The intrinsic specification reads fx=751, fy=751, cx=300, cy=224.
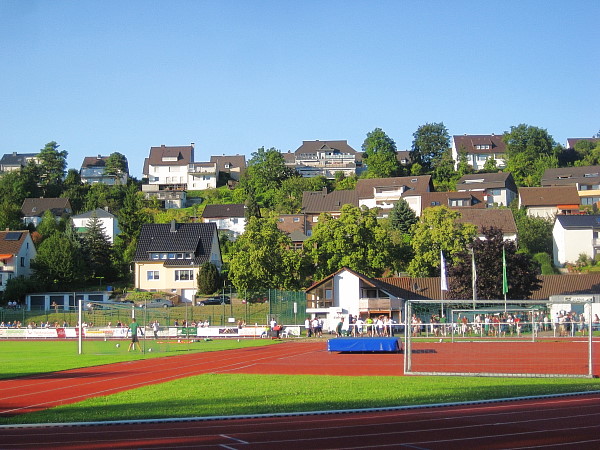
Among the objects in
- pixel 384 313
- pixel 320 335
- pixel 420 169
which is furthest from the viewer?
pixel 420 169

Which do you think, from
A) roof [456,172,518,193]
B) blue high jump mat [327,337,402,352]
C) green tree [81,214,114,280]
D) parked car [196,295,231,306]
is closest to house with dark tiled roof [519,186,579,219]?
roof [456,172,518,193]

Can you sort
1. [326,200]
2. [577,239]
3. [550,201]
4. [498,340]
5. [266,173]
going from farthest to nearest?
1. [266,173]
2. [326,200]
3. [550,201]
4. [577,239]
5. [498,340]

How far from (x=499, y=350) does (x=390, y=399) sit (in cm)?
1780

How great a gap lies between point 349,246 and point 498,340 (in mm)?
33192

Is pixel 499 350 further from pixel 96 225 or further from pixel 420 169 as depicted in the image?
pixel 420 169

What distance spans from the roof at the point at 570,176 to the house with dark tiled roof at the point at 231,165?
192ft

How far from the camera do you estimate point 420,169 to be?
134750 mm

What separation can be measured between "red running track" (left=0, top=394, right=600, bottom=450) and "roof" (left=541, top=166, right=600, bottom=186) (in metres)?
106

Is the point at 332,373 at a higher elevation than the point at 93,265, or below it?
below

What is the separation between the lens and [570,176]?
118 metres

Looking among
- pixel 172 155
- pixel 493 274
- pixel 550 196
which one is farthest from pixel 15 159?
pixel 493 274

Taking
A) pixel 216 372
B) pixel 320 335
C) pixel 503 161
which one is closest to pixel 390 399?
pixel 216 372

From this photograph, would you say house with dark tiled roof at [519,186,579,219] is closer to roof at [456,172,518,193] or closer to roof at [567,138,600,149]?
roof at [456,172,518,193]

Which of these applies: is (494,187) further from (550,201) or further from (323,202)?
(323,202)
